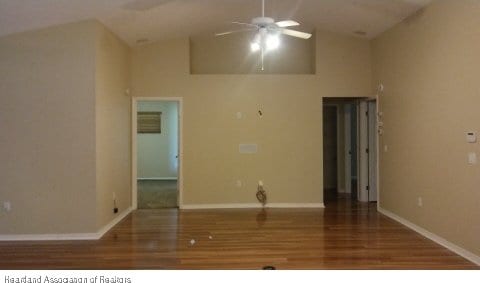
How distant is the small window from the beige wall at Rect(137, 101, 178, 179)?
0.08m

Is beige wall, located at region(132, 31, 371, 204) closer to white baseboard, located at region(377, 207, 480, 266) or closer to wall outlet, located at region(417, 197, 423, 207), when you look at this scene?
white baseboard, located at region(377, 207, 480, 266)

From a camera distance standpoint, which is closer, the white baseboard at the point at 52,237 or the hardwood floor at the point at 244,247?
the hardwood floor at the point at 244,247

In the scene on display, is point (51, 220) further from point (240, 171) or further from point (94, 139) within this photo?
point (240, 171)

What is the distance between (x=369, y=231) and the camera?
5180mm

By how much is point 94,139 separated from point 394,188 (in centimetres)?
449

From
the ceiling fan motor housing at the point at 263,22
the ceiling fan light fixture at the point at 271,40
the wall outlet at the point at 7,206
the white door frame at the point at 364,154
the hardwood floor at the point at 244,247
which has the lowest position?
the hardwood floor at the point at 244,247

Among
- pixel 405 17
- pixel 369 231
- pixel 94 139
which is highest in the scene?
A: pixel 405 17

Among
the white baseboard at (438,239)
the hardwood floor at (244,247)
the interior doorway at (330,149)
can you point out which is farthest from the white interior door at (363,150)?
the interior doorway at (330,149)

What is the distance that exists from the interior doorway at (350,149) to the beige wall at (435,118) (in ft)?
3.45

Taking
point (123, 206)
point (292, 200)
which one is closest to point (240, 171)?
point (292, 200)

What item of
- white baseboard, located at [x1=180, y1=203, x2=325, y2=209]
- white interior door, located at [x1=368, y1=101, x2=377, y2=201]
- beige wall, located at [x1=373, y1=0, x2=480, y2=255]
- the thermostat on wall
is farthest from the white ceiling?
white baseboard, located at [x1=180, y1=203, x2=325, y2=209]

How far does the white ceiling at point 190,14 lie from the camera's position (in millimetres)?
4250

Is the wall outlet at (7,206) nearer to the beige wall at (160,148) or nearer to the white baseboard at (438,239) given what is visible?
the white baseboard at (438,239)

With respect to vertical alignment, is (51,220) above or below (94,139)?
below
